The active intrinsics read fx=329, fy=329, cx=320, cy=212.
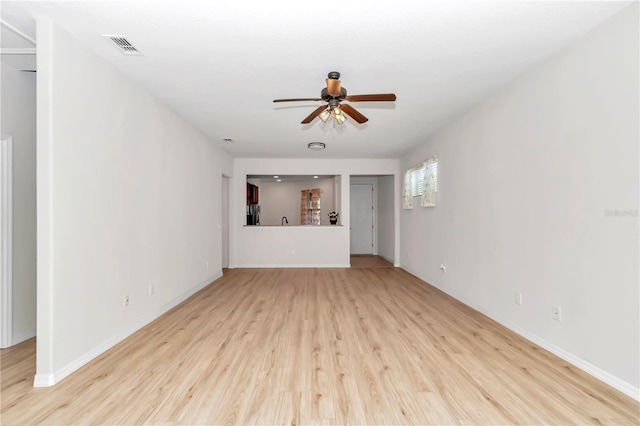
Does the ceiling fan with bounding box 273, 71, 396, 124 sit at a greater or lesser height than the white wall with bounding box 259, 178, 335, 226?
greater

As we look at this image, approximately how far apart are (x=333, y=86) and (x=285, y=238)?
512cm

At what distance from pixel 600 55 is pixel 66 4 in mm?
3628

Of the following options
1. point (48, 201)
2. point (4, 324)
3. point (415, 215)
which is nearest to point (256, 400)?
point (48, 201)

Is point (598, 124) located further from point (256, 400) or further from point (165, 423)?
point (165, 423)

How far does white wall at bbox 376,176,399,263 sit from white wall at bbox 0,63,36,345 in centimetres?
637

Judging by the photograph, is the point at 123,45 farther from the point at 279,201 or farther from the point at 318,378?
the point at 279,201

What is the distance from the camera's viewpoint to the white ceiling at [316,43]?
84.4 inches

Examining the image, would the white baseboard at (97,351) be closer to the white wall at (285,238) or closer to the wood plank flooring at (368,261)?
the white wall at (285,238)

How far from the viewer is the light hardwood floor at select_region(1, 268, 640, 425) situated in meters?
1.93

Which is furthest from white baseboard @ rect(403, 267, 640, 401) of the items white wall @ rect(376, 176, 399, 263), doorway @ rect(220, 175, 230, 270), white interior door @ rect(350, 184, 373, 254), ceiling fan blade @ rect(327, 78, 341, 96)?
white interior door @ rect(350, 184, 373, 254)

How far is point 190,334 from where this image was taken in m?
3.23

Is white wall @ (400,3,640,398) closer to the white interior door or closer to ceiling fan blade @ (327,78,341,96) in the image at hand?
ceiling fan blade @ (327,78,341,96)

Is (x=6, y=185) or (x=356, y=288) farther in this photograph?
(x=356, y=288)

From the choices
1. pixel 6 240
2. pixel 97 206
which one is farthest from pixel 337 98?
pixel 6 240
